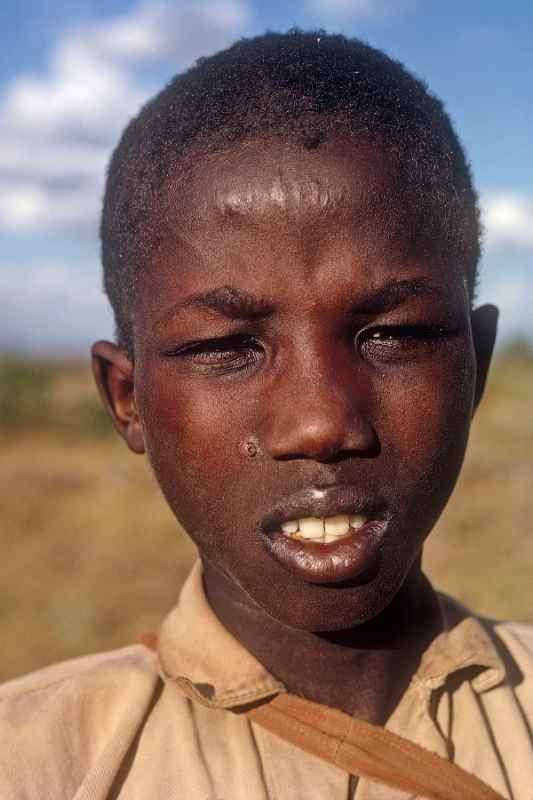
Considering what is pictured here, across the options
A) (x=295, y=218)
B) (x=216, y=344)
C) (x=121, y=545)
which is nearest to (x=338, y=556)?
(x=216, y=344)

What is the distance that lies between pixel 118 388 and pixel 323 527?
2.22 ft

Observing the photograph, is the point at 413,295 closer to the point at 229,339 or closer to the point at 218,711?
the point at 229,339

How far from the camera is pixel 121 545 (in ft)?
27.8

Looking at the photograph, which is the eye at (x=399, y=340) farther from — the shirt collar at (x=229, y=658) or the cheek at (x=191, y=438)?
the shirt collar at (x=229, y=658)

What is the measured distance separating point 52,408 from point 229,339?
16.0 m

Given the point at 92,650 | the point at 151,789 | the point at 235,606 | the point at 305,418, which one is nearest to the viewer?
the point at 305,418

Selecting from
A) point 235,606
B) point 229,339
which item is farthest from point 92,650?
point 229,339

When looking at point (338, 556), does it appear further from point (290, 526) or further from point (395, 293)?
point (395, 293)

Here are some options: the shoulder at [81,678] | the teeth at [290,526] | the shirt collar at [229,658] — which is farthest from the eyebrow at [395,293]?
the shoulder at [81,678]

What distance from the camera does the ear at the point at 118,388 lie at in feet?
6.38

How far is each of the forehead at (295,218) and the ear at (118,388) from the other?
359mm

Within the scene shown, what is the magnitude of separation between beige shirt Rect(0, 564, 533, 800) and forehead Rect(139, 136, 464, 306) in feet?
2.51

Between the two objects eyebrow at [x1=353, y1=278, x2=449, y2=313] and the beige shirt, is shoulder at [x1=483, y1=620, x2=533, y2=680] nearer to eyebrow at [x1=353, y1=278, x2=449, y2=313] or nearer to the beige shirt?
the beige shirt

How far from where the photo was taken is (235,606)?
1.86 metres
